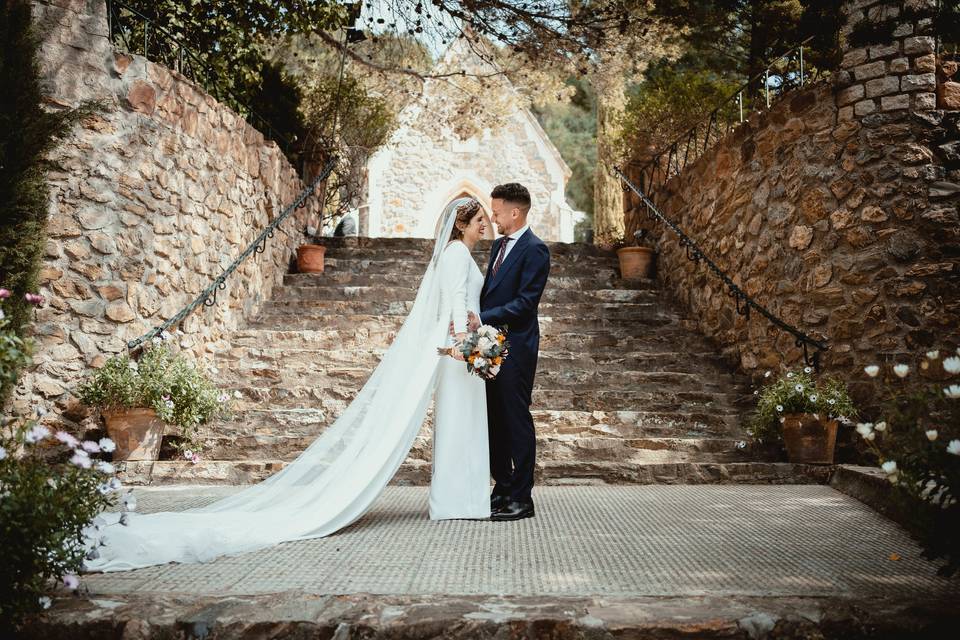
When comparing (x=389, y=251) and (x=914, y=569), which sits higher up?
(x=389, y=251)

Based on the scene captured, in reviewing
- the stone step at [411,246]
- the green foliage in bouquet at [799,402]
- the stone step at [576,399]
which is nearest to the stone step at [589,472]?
the green foliage in bouquet at [799,402]

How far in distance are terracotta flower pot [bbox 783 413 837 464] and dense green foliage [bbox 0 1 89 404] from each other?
16.6ft

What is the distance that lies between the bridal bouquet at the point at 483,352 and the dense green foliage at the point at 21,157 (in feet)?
9.29

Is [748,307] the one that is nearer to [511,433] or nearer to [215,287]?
[511,433]

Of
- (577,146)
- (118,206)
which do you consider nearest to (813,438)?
(118,206)

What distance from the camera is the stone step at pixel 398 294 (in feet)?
28.8

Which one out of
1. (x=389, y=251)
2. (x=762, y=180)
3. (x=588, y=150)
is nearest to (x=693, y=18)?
(x=762, y=180)

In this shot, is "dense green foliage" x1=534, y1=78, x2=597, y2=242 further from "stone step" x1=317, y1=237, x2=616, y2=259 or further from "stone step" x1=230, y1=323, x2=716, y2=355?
"stone step" x1=230, y1=323, x2=716, y2=355

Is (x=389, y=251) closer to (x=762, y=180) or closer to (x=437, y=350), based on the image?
(x=762, y=180)

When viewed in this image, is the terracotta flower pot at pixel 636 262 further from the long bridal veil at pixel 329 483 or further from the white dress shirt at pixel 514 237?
the long bridal veil at pixel 329 483

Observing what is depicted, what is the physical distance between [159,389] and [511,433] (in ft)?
8.78

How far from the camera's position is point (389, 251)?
10195mm

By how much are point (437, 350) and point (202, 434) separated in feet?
8.75

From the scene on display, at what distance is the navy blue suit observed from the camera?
4059mm
